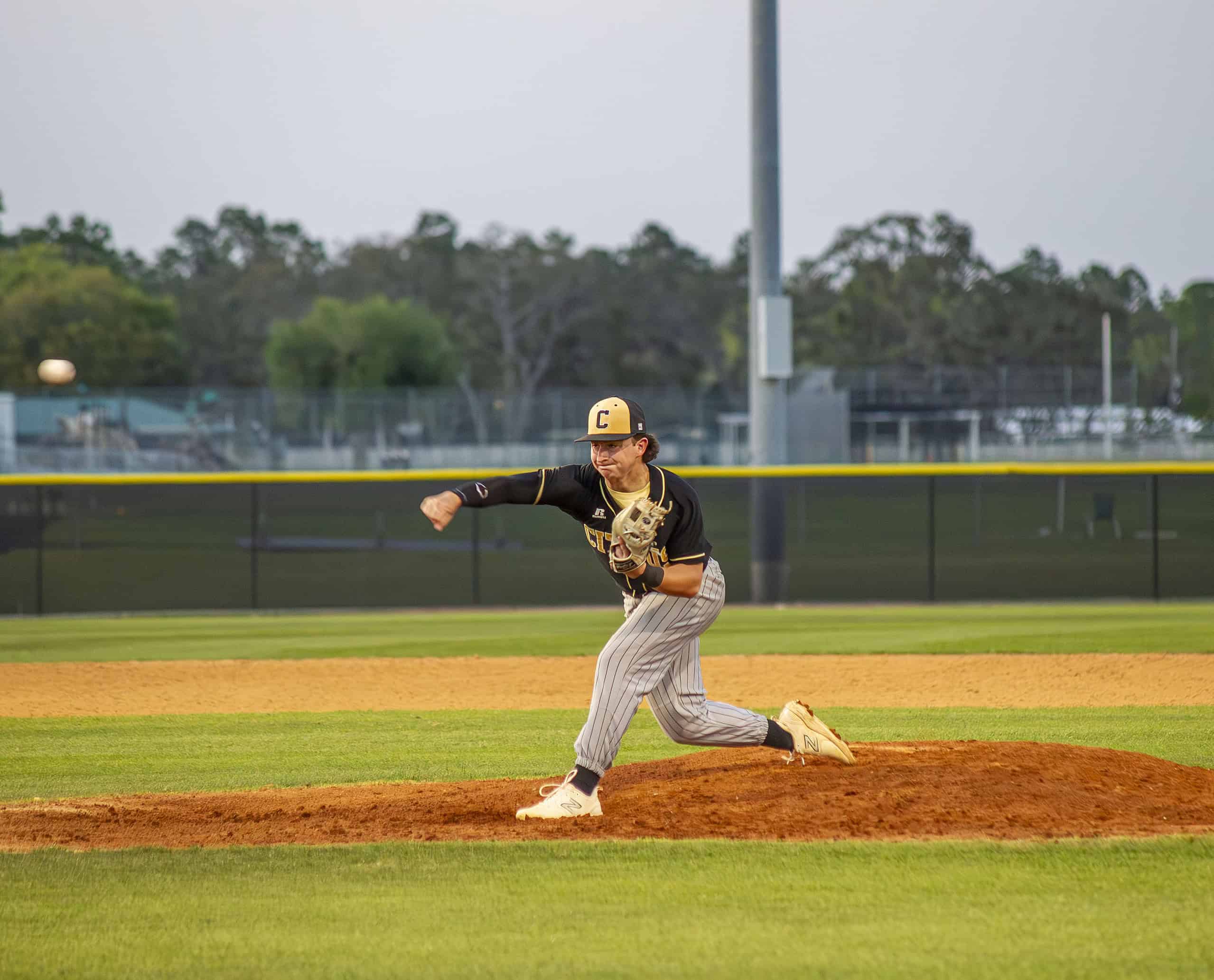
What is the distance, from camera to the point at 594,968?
3572mm

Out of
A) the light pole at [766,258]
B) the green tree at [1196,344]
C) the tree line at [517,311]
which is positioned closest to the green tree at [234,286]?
the tree line at [517,311]

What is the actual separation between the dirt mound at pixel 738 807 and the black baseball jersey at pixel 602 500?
0.99 meters

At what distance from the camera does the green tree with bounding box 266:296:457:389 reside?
193ft

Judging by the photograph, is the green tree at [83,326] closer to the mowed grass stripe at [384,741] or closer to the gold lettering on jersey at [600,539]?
the mowed grass stripe at [384,741]

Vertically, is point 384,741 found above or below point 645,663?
below

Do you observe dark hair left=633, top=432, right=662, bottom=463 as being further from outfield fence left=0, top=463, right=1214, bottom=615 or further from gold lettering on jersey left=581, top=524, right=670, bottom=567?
outfield fence left=0, top=463, right=1214, bottom=615

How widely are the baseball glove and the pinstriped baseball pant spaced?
Answer: 1.12 ft

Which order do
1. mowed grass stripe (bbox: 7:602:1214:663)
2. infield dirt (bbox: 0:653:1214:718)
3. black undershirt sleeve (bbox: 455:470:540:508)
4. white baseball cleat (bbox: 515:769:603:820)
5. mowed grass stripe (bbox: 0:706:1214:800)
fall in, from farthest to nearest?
mowed grass stripe (bbox: 7:602:1214:663) < infield dirt (bbox: 0:653:1214:718) < mowed grass stripe (bbox: 0:706:1214:800) < white baseball cleat (bbox: 515:769:603:820) < black undershirt sleeve (bbox: 455:470:540:508)

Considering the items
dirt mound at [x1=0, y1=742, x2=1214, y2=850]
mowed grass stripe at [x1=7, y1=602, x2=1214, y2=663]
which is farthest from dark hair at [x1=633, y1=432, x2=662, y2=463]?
mowed grass stripe at [x1=7, y1=602, x2=1214, y2=663]

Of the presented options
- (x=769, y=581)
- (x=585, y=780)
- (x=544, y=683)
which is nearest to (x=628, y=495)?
(x=585, y=780)

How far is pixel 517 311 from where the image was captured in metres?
73.2

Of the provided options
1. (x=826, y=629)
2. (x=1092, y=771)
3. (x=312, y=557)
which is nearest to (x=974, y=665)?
(x=826, y=629)

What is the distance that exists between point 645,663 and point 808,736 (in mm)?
1063

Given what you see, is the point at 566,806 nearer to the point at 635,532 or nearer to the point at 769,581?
the point at 635,532
